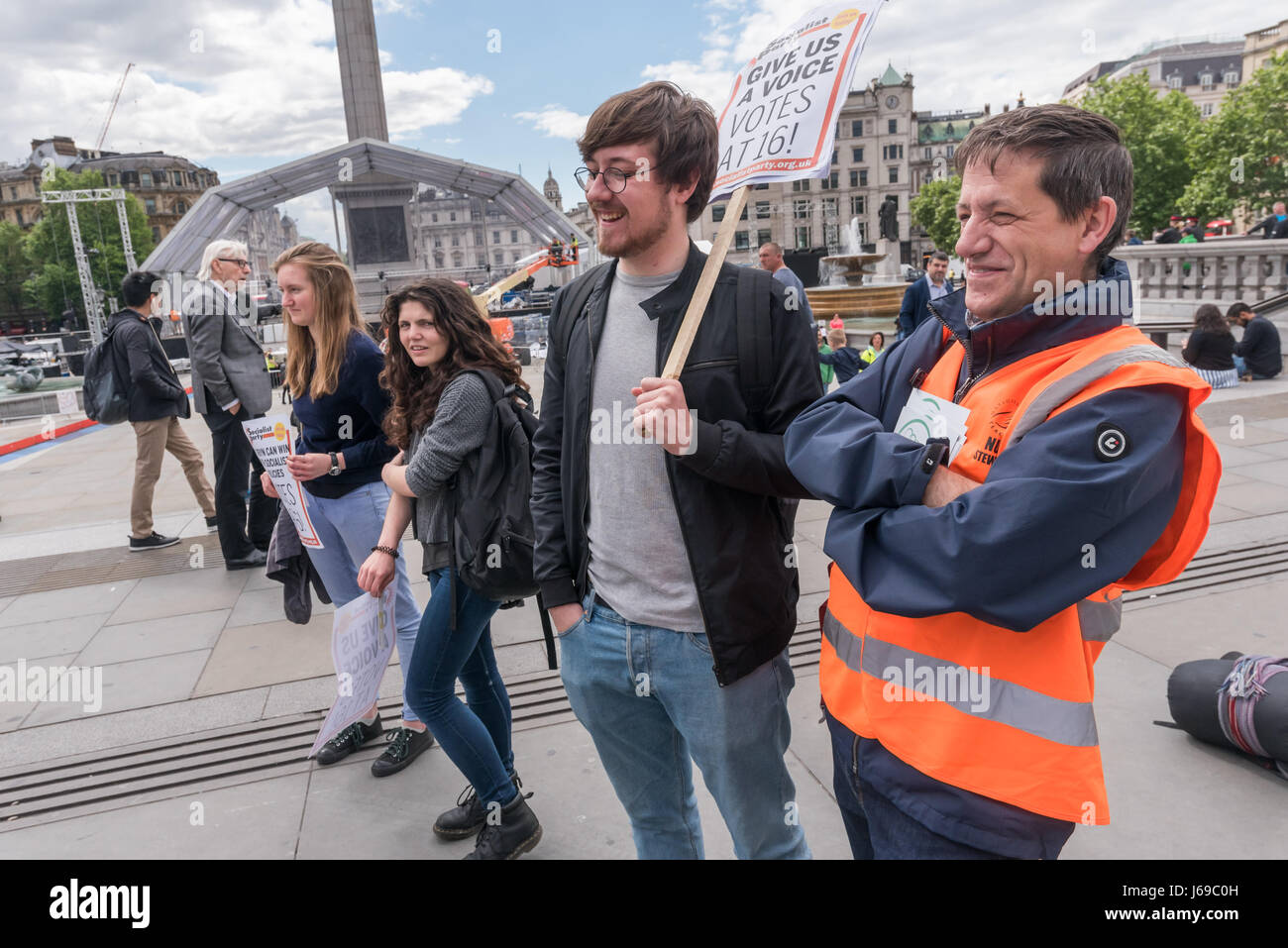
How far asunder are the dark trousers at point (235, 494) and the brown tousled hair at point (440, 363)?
3799 mm

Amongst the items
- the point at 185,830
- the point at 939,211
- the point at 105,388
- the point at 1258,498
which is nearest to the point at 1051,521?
the point at 185,830

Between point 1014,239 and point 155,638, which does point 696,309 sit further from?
point 155,638

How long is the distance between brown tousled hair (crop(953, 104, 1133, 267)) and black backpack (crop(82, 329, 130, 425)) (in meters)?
7.25

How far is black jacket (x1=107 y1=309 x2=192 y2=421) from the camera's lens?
22.4 feet

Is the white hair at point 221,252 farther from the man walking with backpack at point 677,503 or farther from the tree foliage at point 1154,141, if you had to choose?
the tree foliage at point 1154,141

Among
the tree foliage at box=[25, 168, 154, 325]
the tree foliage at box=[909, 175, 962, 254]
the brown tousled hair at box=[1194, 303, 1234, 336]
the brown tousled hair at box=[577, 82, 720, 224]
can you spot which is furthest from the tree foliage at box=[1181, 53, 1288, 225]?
the tree foliage at box=[25, 168, 154, 325]

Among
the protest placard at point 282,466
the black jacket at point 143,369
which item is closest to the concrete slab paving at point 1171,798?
the protest placard at point 282,466

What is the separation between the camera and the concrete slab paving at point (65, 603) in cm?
572

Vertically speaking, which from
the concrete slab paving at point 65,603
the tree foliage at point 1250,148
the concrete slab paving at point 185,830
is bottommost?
the concrete slab paving at point 185,830

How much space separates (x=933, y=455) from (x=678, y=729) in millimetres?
992

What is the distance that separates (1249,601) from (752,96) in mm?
4297

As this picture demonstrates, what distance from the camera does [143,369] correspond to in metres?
6.82

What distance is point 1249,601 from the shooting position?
4660 mm
